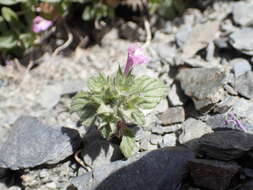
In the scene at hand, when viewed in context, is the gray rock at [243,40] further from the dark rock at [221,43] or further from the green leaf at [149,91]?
the green leaf at [149,91]

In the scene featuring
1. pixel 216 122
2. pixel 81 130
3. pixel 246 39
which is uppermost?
pixel 246 39

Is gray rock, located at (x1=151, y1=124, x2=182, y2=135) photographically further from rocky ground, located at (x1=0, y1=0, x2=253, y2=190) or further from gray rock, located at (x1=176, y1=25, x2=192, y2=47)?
gray rock, located at (x1=176, y1=25, x2=192, y2=47)

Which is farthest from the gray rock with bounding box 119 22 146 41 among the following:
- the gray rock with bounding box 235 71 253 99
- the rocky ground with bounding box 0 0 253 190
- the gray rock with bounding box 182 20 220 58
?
the gray rock with bounding box 235 71 253 99

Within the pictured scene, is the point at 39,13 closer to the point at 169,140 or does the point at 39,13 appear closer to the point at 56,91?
the point at 56,91

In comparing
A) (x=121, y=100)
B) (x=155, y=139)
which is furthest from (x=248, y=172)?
(x=121, y=100)

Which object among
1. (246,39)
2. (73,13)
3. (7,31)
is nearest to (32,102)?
(7,31)

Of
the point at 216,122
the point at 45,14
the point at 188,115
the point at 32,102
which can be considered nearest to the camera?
the point at 216,122

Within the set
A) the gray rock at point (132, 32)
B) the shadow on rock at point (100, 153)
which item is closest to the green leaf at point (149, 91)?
the shadow on rock at point (100, 153)

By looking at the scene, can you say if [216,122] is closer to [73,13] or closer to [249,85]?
[249,85]
